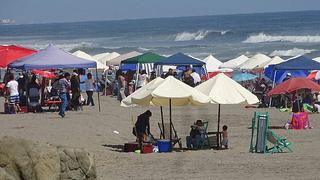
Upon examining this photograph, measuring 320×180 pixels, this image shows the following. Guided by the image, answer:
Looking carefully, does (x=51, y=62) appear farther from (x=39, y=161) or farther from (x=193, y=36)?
(x=193, y=36)

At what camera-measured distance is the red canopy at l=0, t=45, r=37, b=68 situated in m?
23.9

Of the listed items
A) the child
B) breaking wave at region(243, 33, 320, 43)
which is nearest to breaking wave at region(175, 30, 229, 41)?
breaking wave at region(243, 33, 320, 43)

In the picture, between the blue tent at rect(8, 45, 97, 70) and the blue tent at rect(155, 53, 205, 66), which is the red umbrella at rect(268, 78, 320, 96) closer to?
the blue tent at rect(8, 45, 97, 70)

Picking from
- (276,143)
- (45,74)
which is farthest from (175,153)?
(45,74)

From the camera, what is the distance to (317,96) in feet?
75.2

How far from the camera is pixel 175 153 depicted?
14.0m

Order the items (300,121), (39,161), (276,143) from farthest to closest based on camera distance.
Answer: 1. (300,121)
2. (276,143)
3. (39,161)

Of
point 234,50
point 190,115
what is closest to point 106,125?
point 190,115

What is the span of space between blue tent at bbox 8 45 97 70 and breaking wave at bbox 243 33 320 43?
53.8 metres

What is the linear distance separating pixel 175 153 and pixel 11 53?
1157cm

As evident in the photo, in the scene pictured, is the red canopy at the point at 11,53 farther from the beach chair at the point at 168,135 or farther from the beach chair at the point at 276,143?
the beach chair at the point at 276,143

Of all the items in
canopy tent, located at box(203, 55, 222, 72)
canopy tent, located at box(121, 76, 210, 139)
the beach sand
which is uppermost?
canopy tent, located at box(121, 76, 210, 139)

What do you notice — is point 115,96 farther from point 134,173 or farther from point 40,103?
point 134,173

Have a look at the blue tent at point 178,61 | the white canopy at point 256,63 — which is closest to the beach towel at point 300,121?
the blue tent at point 178,61
